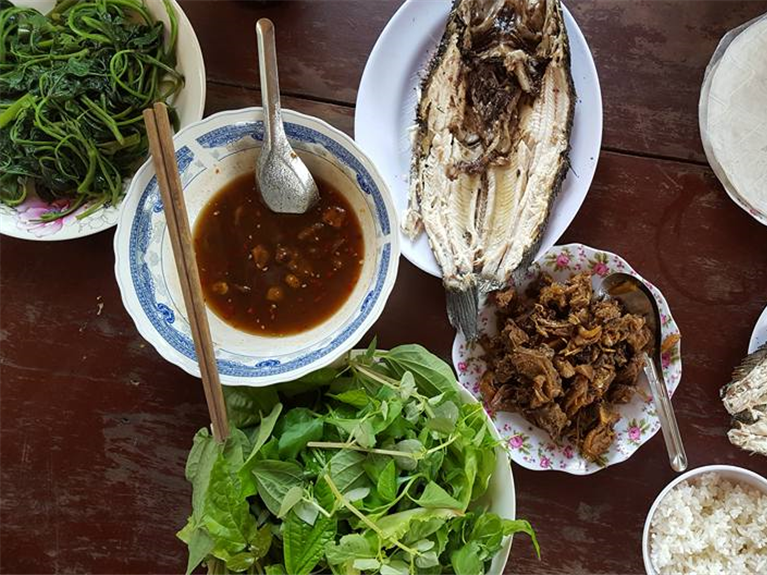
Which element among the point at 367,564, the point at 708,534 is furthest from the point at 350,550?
the point at 708,534

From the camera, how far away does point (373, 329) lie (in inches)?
65.9

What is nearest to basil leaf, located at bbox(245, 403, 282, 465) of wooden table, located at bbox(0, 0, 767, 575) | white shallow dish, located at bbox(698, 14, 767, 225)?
wooden table, located at bbox(0, 0, 767, 575)

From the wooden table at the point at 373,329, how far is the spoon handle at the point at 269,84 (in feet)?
0.85

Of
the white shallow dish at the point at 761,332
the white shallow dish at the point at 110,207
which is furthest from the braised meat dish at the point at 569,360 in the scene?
the white shallow dish at the point at 110,207

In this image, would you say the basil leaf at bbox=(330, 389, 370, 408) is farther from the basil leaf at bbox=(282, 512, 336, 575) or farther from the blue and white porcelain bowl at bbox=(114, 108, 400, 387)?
the basil leaf at bbox=(282, 512, 336, 575)

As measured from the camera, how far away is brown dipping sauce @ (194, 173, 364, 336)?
1523 millimetres

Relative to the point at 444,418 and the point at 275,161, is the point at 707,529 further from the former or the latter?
the point at 275,161

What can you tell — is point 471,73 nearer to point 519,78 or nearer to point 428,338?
point 519,78

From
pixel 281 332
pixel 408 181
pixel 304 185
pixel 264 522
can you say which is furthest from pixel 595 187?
pixel 264 522

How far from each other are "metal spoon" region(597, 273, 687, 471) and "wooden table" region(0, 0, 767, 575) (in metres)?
0.12

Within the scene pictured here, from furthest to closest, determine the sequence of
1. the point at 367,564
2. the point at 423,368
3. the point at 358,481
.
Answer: the point at 423,368 → the point at 358,481 → the point at 367,564

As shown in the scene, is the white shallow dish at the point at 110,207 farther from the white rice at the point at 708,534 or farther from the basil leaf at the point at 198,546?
the white rice at the point at 708,534

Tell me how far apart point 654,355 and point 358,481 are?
0.70 metres

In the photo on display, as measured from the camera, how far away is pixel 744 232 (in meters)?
1.70
